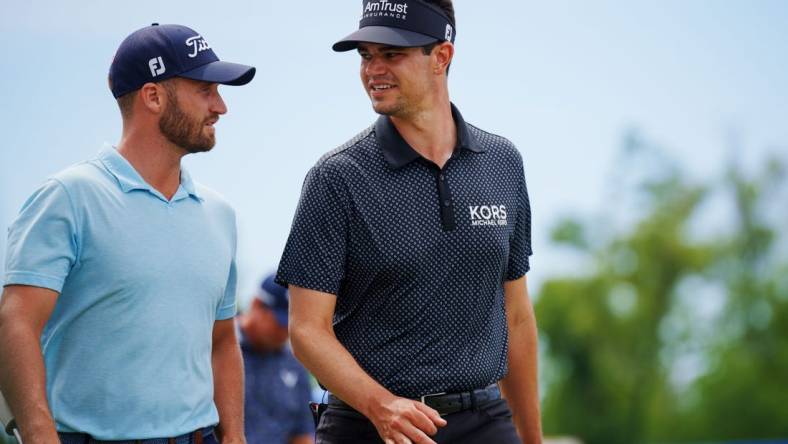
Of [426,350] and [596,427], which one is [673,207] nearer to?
[596,427]

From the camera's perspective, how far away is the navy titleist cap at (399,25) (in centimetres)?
396

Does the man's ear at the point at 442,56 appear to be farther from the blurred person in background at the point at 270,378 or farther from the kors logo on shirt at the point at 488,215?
the blurred person in background at the point at 270,378

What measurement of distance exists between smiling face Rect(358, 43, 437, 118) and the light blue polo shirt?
83 centimetres

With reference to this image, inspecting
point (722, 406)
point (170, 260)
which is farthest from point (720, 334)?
point (170, 260)

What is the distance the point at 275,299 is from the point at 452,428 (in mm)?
2907

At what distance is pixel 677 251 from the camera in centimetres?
4375

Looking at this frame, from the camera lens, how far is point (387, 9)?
161 inches

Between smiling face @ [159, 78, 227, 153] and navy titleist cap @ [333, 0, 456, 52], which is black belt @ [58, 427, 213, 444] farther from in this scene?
navy titleist cap @ [333, 0, 456, 52]

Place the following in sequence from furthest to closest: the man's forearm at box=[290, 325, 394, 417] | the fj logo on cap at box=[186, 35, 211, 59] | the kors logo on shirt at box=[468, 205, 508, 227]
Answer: the kors logo on shirt at box=[468, 205, 508, 227]
the fj logo on cap at box=[186, 35, 211, 59]
the man's forearm at box=[290, 325, 394, 417]

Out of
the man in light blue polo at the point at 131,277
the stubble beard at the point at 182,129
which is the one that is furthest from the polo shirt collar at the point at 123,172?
the stubble beard at the point at 182,129

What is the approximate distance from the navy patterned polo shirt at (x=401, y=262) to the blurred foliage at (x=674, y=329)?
39.4 m

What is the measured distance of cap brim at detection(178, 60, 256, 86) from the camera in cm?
385

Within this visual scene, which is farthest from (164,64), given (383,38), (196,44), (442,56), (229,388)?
(229,388)

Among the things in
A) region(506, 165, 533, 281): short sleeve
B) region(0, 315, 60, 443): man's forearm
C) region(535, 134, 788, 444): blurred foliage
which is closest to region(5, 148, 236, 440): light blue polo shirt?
region(0, 315, 60, 443): man's forearm
